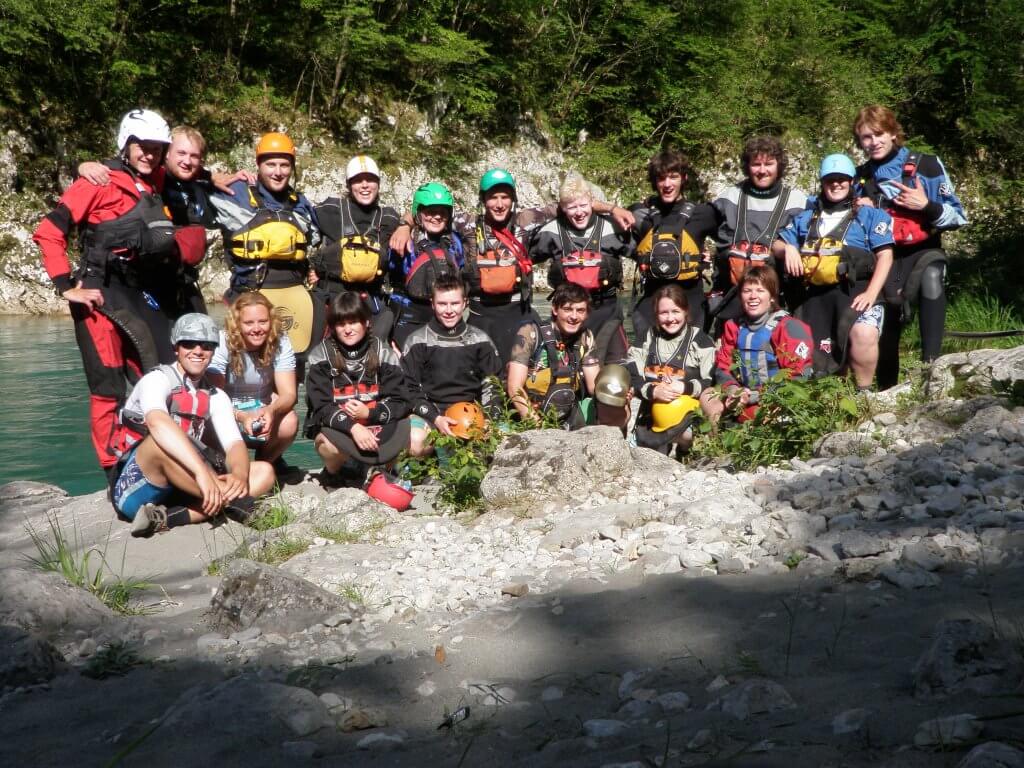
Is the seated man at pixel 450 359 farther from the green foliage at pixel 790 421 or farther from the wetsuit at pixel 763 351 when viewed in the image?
the green foliage at pixel 790 421

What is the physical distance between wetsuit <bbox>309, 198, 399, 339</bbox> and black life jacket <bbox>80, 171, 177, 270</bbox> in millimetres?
1126

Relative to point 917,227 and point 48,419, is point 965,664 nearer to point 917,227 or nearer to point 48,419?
point 917,227

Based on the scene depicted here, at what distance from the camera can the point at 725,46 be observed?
26.5 m

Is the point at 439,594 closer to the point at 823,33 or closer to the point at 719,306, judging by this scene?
the point at 719,306

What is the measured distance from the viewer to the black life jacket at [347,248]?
6629mm

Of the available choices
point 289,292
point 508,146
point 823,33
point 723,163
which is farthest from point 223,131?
point 823,33

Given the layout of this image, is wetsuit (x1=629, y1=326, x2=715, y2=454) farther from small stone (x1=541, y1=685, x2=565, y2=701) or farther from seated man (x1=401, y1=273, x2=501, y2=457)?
small stone (x1=541, y1=685, x2=565, y2=701)

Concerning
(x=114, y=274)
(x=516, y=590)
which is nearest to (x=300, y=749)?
(x=516, y=590)

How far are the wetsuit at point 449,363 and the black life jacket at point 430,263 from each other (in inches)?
14.1

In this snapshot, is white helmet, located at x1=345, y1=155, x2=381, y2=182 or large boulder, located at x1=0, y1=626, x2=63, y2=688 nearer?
large boulder, located at x1=0, y1=626, x2=63, y2=688

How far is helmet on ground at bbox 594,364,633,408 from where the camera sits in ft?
20.4

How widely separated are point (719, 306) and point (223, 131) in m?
16.0

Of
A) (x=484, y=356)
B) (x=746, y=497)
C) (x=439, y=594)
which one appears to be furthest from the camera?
(x=484, y=356)

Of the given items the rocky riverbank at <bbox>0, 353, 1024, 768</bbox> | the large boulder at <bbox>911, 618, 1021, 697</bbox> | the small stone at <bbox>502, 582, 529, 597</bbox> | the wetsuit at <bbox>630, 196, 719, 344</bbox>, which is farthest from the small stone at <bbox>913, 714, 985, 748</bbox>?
the wetsuit at <bbox>630, 196, 719, 344</bbox>
